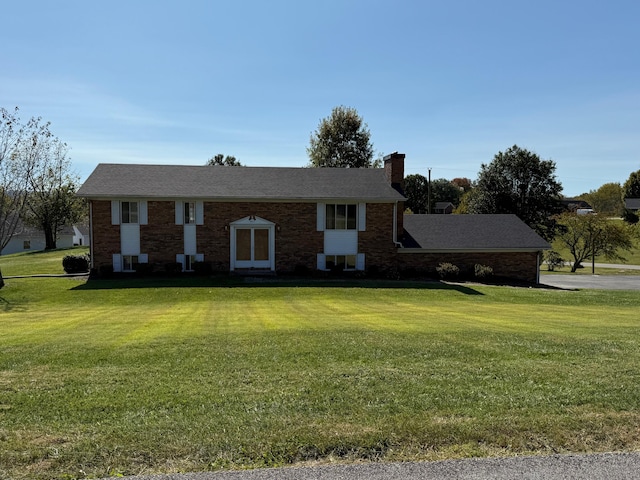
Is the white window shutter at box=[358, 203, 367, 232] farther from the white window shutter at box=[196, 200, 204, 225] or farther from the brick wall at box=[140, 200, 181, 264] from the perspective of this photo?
the brick wall at box=[140, 200, 181, 264]

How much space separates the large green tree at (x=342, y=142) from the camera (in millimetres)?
58812

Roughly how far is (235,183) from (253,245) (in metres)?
3.80

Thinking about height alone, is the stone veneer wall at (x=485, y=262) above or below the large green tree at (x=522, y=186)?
below

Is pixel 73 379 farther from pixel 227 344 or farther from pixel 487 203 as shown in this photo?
pixel 487 203

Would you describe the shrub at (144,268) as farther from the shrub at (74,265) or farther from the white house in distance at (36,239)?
the white house in distance at (36,239)

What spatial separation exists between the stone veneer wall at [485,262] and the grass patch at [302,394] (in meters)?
17.7

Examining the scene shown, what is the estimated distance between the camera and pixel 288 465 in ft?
13.2

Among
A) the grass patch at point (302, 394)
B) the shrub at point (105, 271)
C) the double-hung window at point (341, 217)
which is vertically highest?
the double-hung window at point (341, 217)

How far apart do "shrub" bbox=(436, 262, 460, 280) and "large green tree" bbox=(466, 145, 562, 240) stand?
2954cm

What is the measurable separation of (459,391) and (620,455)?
179 centimetres

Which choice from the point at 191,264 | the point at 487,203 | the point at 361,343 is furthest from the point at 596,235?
the point at 361,343

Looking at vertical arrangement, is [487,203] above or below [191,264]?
above

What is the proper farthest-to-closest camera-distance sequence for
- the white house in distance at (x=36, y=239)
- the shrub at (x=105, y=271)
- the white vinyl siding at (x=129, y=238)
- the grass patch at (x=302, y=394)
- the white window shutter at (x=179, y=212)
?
the white house in distance at (x=36, y=239) → the white window shutter at (x=179, y=212) → the white vinyl siding at (x=129, y=238) → the shrub at (x=105, y=271) → the grass patch at (x=302, y=394)

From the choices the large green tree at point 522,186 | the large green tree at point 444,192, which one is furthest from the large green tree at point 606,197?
the large green tree at point 522,186
